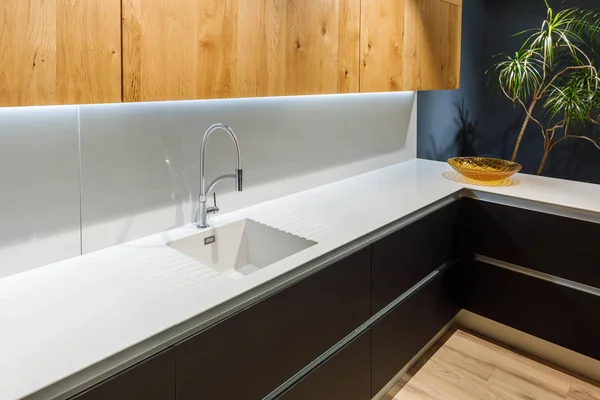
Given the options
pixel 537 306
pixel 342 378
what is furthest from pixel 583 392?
pixel 342 378

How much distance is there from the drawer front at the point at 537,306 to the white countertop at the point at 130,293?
45 cm

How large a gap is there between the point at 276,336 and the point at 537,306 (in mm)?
1612

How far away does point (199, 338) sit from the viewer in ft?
3.86

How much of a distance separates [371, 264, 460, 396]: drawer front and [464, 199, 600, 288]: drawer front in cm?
25

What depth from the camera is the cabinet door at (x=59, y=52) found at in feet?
3.50

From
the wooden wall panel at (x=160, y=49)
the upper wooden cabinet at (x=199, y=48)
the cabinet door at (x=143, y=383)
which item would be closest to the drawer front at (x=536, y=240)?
the upper wooden cabinet at (x=199, y=48)

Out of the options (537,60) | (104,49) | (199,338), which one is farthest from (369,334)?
(537,60)

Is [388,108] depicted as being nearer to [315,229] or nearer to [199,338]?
[315,229]

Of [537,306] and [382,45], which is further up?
[382,45]

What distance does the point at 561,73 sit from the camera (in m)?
2.79

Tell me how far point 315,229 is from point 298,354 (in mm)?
510

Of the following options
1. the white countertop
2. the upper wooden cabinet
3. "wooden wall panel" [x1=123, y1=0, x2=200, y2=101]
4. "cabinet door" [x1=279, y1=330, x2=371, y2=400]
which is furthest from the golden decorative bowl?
"wooden wall panel" [x1=123, y1=0, x2=200, y2=101]

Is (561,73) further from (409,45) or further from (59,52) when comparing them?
(59,52)

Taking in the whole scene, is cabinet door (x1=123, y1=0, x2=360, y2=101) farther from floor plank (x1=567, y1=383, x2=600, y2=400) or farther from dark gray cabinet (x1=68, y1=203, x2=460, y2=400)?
floor plank (x1=567, y1=383, x2=600, y2=400)
